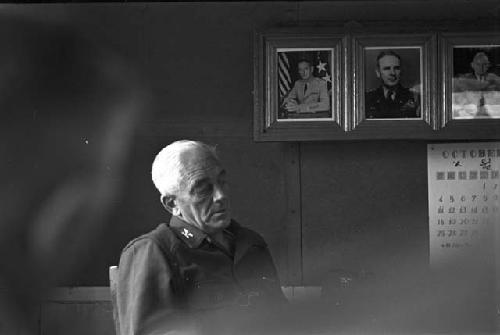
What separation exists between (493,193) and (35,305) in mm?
2660

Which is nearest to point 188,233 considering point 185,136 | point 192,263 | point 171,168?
point 192,263

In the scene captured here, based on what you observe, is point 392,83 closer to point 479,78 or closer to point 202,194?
point 479,78

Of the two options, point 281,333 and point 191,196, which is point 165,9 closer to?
point 191,196

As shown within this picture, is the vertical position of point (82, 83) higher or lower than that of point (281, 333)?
higher

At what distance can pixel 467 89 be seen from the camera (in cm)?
520

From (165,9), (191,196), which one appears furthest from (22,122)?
(191,196)

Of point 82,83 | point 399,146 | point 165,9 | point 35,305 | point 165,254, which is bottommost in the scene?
point 35,305

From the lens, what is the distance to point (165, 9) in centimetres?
534

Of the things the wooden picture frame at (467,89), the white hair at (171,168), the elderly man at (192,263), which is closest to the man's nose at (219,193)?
the elderly man at (192,263)

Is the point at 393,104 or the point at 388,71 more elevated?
the point at 388,71

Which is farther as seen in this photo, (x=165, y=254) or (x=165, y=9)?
(x=165, y=9)

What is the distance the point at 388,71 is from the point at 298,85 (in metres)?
0.50

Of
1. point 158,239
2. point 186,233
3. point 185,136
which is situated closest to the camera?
point 158,239

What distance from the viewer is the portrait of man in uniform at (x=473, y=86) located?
519 centimetres
